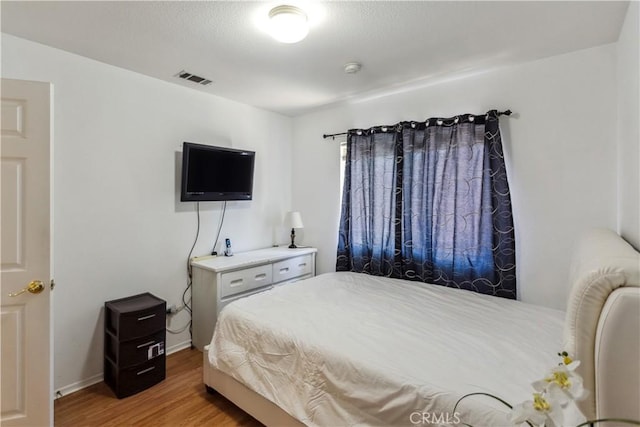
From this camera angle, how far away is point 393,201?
316cm

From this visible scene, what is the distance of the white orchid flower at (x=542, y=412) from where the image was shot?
0.68 metres

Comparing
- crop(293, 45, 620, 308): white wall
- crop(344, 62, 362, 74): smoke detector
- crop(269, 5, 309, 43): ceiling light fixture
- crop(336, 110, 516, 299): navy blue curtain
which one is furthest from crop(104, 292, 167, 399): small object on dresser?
crop(293, 45, 620, 308): white wall

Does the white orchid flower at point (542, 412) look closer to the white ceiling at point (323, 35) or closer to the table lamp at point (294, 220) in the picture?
the white ceiling at point (323, 35)

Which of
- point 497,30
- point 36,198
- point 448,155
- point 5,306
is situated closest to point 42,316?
point 5,306

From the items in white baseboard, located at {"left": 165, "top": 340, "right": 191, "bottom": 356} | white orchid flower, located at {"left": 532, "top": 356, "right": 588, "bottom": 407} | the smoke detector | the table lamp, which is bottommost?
white baseboard, located at {"left": 165, "top": 340, "right": 191, "bottom": 356}

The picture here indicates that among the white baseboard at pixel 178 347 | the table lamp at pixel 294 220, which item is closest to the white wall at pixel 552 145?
the table lamp at pixel 294 220

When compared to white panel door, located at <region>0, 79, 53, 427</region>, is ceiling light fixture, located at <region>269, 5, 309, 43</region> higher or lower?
higher

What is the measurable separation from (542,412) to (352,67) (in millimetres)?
2500

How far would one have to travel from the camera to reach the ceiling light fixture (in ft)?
5.79

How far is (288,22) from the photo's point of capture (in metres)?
1.78

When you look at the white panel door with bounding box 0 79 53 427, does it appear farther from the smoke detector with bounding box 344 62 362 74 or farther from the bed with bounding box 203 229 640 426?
the smoke detector with bounding box 344 62 362 74

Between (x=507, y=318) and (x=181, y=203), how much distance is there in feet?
9.46

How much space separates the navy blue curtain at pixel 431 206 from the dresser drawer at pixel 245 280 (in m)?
0.87

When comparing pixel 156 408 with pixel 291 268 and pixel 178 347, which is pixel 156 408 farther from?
pixel 291 268
